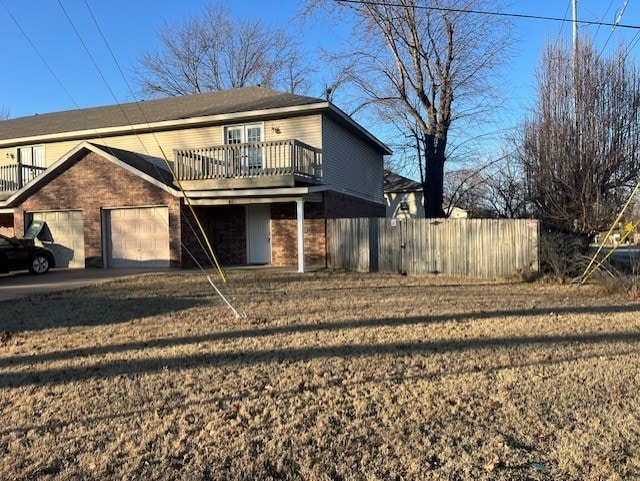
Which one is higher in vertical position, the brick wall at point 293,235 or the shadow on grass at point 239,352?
the brick wall at point 293,235

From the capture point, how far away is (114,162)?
16.6 m

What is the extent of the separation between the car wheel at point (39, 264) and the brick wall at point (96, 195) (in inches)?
73.7

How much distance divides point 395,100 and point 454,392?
75.5ft

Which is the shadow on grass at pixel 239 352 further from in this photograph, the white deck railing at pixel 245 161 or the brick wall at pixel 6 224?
the brick wall at pixel 6 224

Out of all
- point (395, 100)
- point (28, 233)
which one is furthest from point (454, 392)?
point (395, 100)

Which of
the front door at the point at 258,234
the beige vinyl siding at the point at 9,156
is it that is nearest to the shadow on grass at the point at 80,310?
the front door at the point at 258,234

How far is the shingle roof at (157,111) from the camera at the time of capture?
18203 millimetres

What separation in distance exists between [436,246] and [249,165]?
6.80 metres

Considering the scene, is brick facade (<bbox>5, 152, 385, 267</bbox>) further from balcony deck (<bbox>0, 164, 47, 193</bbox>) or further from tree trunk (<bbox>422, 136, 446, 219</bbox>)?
tree trunk (<bbox>422, 136, 446, 219</bbox>)

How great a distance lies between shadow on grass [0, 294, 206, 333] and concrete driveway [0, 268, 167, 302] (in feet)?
3.19

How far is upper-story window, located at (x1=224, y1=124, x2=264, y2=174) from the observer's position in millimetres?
16234

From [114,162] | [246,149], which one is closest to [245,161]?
[246,149]

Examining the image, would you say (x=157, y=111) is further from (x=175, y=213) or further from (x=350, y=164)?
(x=350, y=164)

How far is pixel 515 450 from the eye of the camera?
11.5ft
